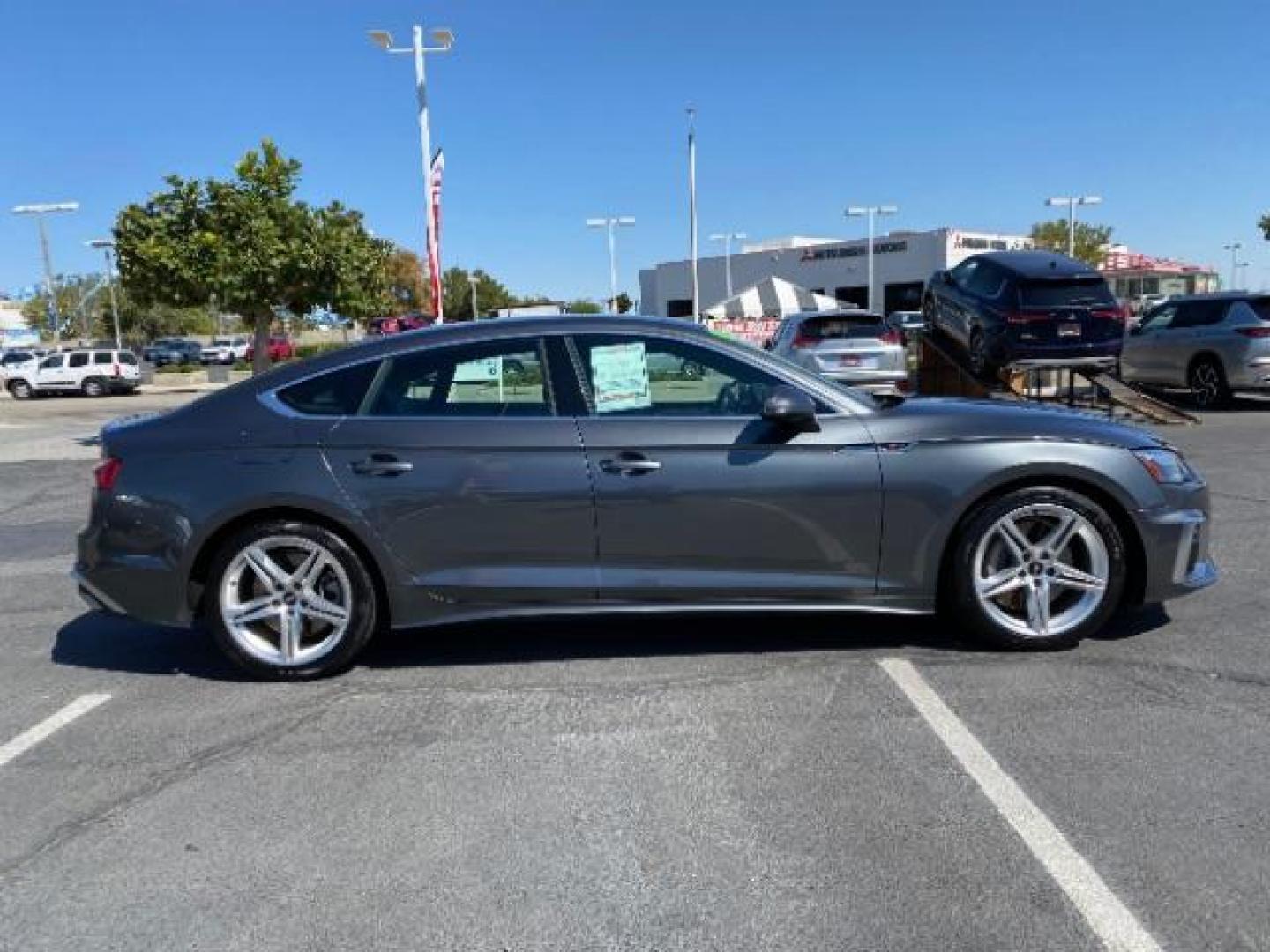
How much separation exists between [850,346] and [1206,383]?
20.8 feet

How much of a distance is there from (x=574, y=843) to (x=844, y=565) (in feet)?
6.08

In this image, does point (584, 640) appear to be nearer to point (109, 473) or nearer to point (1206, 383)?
point (109, 473)

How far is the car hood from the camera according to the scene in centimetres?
425

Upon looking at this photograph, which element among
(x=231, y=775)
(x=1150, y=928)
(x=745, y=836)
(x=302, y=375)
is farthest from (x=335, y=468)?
(x=1150, y=928)

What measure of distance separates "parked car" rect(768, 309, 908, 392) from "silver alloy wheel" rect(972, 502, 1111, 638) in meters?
8.62

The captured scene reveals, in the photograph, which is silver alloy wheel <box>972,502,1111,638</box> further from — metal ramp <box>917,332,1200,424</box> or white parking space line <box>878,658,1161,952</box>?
metal ramp <box>917,332,1200,424</box>

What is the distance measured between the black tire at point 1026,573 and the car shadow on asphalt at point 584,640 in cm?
16

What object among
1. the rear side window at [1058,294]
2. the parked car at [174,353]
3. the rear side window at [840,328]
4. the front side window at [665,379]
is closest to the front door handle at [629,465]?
the front side window at [665,379]

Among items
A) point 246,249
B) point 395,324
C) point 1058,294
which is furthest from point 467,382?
point 395,324

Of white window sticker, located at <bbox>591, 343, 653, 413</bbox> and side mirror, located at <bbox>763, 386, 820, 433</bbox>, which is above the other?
white window sticker, located at <bbox>591, 343, 653, 413</bbox>

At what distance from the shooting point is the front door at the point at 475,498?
164 inches

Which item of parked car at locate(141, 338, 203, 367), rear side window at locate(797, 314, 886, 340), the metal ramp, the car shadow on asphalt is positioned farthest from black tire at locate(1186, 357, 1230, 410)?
parked car at locate(141, 338, 203, 367)

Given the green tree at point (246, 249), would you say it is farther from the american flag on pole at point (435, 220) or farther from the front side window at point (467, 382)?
the front side window at point (467, 382)

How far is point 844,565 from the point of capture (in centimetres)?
425
